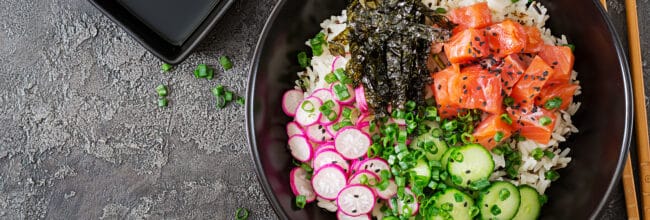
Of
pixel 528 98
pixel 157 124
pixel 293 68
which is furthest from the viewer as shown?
pixel 157 124

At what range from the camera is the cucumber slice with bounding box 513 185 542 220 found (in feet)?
8.90

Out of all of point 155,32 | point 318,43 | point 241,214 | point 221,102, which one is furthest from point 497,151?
point 155,32

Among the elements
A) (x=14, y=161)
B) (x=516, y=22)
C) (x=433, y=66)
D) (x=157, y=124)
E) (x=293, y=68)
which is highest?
(x=516, y=22)

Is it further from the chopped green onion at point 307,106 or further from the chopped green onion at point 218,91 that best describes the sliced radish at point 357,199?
the chopped green onion at point 218,91

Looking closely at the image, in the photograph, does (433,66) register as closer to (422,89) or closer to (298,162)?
(422,89)

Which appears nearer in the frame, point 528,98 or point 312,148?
point 528,98

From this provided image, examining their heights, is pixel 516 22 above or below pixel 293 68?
above

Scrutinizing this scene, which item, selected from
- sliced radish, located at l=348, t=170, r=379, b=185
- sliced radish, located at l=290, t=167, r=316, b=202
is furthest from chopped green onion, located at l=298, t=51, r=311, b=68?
sliced radish, located at l=348, t=170, r=379, b=185

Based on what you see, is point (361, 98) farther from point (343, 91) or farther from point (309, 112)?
point (309, 112)

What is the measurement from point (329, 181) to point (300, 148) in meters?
0.25

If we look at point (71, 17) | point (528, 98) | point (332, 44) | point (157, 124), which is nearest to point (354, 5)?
point (332, 44)

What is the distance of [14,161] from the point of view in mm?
3361

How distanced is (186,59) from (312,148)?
3.37ft

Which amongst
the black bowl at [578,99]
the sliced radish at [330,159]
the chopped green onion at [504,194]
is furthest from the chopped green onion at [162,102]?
the chopped green onion at [504,194]
